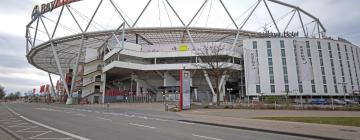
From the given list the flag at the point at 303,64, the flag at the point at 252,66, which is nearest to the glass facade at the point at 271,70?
the flag at the point at 252,66

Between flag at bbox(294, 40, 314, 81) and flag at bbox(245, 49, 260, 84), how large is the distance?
10.3 m

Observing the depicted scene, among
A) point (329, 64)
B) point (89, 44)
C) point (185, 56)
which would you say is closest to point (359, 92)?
point (329, 64)

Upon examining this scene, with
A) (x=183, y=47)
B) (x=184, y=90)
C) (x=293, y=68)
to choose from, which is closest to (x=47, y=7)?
(x=183, y=47)

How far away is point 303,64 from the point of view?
186 ft

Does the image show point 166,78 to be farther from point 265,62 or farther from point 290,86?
point 290,86

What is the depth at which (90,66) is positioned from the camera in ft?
224

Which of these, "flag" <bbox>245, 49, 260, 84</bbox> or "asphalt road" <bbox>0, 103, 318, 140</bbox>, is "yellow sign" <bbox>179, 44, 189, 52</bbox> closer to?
"flag" <bbox>245, 49, 260, 84</bbox>

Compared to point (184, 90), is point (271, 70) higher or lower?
higher

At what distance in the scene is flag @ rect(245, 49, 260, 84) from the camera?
5699 centimetres

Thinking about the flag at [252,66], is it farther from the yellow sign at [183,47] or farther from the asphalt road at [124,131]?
the asphalt road at [124,131]

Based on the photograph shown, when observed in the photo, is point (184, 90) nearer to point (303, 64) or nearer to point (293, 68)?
point (293, 68)

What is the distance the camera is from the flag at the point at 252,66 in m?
57.0

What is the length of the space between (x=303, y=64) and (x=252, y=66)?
12.6 metres

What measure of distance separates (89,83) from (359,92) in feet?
238
